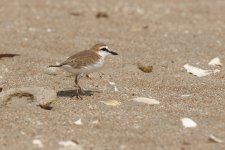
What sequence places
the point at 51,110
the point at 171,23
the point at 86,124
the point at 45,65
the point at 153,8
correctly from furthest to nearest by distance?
1. the point at 153,8
2. the point at 171,23
3. the point at 45,65
4. the point at 51,110
5. the point at 86,124

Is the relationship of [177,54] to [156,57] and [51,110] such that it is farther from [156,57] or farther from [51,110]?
[51,110]

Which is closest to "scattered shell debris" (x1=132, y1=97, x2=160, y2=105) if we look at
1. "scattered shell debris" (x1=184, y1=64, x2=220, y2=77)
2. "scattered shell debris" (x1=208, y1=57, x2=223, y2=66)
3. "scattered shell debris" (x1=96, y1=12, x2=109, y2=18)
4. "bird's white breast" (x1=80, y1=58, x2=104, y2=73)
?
"bird's white breast" (x1=80, y1=58, x2=104, y2=73)

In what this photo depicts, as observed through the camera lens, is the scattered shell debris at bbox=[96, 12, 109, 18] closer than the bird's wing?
No

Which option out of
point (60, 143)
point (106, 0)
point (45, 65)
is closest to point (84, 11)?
point (106, 0)

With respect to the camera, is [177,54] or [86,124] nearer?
[86,124]

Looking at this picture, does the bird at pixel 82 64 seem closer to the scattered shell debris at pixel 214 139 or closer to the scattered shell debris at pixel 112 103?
the scattered shell debris at pixel 112 103

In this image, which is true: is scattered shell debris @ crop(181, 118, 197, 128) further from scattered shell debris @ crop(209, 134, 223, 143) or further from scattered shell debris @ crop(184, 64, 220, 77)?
scattered shell debris @ crop(184, 64, 220, 77)

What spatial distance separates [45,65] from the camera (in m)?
9.53

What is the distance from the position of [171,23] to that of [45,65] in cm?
462

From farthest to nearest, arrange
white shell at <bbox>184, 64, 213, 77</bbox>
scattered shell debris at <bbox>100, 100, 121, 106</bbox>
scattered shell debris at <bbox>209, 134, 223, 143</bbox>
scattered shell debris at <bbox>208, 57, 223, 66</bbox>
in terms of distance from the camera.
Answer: scattered shell debris at <bbox>208, 57, 223, 66</bbox>
white shell at <bbox>184, 64, 213, 77</bbox>
scattered shell debris at <bbox>100, 100, 121, 106</bbox>
scattered shell debris at <bbox>209, 134, 223, 143</bbox>

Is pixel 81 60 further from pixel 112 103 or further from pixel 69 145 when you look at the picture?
pixel 69 145

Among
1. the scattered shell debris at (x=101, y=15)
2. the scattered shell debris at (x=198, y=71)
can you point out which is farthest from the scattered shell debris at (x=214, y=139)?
the scattered shell debris at (x=101, y=15)

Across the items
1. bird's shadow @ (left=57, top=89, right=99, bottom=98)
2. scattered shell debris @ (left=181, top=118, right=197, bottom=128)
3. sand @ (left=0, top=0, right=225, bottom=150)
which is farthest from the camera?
bird's shadow @ (left=57, top=89, right=99, bottom=98)

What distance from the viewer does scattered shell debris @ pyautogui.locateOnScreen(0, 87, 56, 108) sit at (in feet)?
24.1
